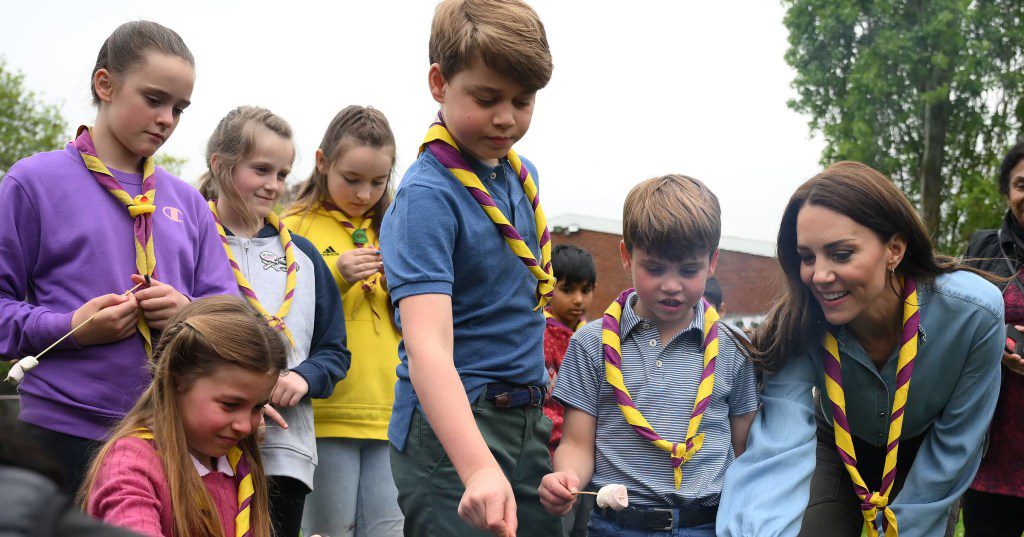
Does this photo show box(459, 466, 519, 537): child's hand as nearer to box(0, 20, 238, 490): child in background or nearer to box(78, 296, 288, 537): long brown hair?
box(78, 296, 288, 537): long brown hair

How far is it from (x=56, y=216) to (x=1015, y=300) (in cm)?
386

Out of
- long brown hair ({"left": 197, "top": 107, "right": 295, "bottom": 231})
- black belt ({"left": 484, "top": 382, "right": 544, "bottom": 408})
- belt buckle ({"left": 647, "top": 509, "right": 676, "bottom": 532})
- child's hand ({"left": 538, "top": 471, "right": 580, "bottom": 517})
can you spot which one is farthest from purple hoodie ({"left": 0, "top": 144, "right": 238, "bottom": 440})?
belt buckle ({"left": 647, "top": 509, "right": 676, "bottom": 532})

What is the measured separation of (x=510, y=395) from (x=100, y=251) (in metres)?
1.35

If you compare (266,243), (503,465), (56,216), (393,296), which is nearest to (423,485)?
(503,465)

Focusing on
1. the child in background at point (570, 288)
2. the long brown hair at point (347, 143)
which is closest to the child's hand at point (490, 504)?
the long brown hair at point (347, 143)

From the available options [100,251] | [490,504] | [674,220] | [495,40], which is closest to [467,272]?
[495,40]

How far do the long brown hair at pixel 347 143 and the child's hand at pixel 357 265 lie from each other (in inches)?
9.0

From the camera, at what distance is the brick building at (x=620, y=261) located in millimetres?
22969

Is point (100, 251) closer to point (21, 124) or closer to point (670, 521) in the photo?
point (670, 521)

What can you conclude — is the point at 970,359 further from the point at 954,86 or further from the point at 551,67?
the point at 954,86

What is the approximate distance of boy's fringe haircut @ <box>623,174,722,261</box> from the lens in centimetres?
329

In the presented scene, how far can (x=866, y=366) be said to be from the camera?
140 inches

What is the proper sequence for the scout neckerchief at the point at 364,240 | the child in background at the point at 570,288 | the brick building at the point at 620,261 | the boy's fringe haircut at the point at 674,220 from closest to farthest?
the boy's fringe haircut at the point at 674,220, the scout neckerchief at the point at 364,240, the child in background at the point at 570,288, the brick building at the point at 620,261

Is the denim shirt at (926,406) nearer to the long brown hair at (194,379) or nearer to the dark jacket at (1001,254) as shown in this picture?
the dark jacket at (1001,254)
